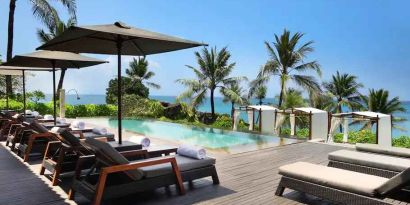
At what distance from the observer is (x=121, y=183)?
3.89 meters

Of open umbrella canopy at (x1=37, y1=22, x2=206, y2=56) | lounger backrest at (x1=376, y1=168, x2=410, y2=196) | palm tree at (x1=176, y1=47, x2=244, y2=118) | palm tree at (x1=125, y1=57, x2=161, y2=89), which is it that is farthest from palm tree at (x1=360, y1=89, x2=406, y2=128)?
lounger backrest at (x1=376, y1=168, x2=410, y2=196)

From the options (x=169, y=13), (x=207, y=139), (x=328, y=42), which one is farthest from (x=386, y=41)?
(x=207, y=139)

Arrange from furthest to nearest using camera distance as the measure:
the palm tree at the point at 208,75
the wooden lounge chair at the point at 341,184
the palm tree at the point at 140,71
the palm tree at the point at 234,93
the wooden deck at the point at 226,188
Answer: the palm tree at the point at 140,71 < the palm tree at the point at 208,75 < the palm tree at the point at 234,93 < the wooden deck at the point at 226,188 < the wooden lounge chair at the point at 341,184

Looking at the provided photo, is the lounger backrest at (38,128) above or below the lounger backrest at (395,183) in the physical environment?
above

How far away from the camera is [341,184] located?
3.74m

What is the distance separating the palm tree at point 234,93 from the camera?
20609mm

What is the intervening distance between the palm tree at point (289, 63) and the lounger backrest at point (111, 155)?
16.6m

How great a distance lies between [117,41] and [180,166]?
2048 mm

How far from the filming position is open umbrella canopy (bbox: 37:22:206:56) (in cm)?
418

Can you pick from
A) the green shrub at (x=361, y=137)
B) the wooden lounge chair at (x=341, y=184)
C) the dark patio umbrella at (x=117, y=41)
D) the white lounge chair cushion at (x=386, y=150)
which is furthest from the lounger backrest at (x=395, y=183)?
the green shrub at (x=361, y=137)

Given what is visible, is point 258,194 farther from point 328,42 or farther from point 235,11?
point 328,42

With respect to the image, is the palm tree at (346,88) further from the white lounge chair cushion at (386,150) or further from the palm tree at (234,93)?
the white lounge chair cushion at (386,150)

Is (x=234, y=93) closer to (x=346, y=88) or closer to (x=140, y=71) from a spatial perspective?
(x=140, y=71)

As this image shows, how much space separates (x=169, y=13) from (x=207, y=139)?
2589 cm
